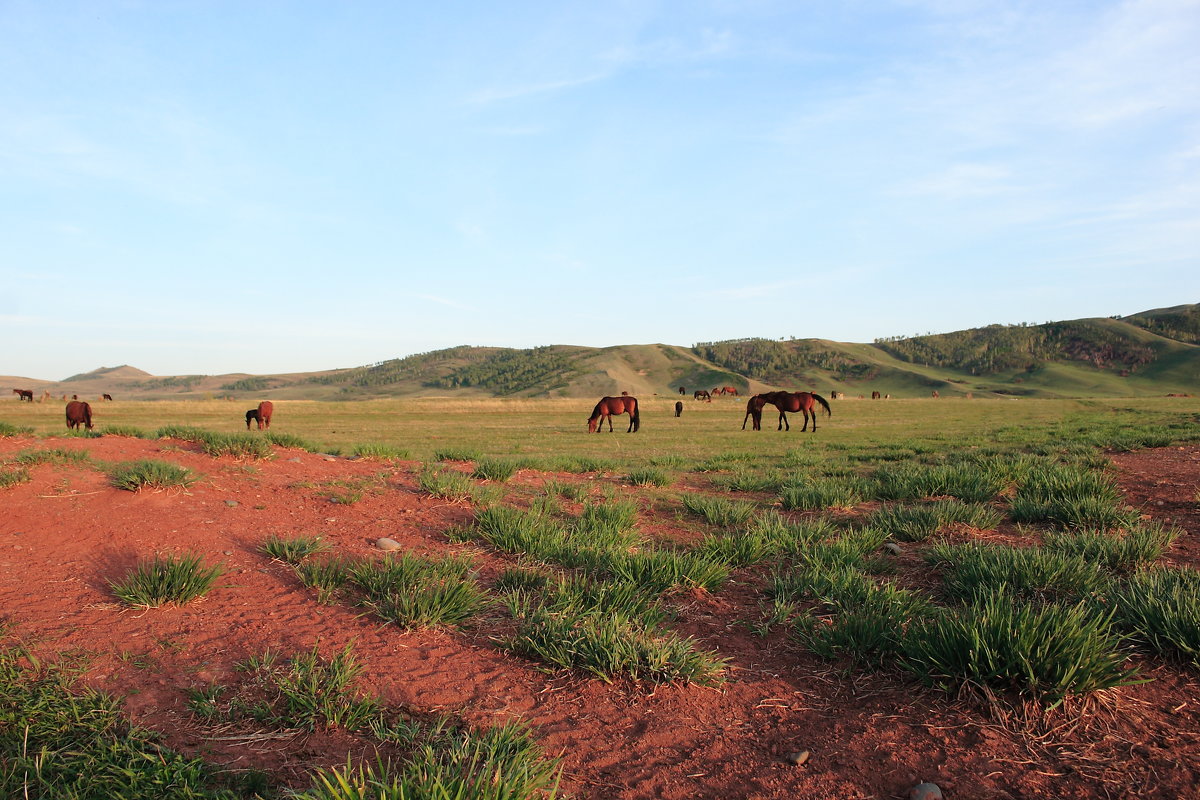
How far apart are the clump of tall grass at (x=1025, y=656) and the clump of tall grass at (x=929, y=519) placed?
3.27m

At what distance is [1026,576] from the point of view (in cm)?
479

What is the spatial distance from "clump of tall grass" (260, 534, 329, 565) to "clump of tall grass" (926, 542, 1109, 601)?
540 cm

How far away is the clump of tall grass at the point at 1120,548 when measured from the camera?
214 inches

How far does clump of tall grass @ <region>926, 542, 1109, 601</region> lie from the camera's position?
473 centimetres

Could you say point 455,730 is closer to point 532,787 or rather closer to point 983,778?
point 532,787

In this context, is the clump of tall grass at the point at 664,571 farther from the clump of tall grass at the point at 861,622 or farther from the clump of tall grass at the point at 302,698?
the clump of tall grass at the point at 302,698

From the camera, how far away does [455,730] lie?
321cm

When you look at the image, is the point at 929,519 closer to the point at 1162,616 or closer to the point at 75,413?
the point at 1162,616

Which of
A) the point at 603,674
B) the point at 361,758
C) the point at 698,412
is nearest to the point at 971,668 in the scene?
the point at 603,674

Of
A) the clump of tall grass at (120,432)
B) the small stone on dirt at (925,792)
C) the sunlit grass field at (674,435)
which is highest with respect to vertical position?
the clump of tall grass at (120,432)

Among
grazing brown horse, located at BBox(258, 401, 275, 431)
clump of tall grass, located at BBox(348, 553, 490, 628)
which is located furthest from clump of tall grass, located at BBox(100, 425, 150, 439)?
grazing brown horse, located at BBox(258, 401, 275, 431)

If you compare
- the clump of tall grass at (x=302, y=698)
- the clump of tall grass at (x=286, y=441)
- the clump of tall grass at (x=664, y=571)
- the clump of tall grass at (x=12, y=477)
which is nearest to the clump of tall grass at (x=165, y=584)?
the clump of tall grass at (x=302, y=698)

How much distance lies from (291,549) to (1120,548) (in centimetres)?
731

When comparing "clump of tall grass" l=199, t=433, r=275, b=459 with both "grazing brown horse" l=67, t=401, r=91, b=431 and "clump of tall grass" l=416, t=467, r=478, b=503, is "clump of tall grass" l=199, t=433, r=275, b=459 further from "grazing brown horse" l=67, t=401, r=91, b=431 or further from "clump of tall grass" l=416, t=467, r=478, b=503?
"grazing brown horse" l=67, t=401, r=91, b=431
